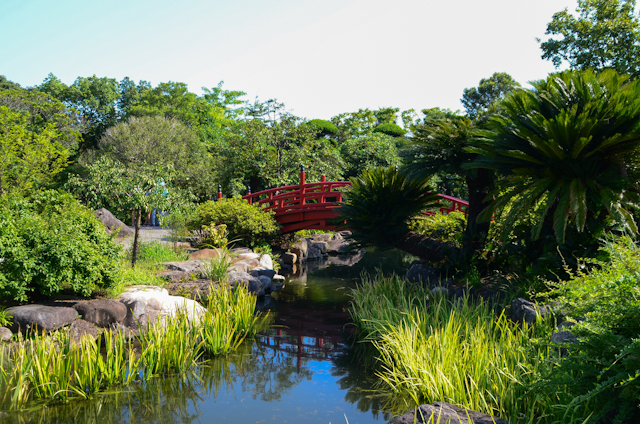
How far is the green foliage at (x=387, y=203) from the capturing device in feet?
34.8

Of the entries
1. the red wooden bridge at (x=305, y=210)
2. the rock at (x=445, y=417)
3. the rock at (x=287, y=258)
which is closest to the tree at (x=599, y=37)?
the red wooden bridge at (x=305, y=210)

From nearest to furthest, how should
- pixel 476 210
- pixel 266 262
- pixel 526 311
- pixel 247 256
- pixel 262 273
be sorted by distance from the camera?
pixel 526 311
pixel 476 210
pixel 262 273
pixel 247 256
pixel 266 262

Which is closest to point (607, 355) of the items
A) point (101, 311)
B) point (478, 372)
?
point (478, 372)

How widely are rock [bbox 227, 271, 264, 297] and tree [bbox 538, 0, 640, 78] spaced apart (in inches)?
545

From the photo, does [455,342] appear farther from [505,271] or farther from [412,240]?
[412,240]

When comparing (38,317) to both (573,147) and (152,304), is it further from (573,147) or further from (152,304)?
(573,147)

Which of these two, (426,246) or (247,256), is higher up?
(426,246)

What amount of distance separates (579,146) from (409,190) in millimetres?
4768

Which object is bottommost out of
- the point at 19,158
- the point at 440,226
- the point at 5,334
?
the point at 5,334

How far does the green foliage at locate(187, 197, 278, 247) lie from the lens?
15.3 meters

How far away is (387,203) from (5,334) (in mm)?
7682

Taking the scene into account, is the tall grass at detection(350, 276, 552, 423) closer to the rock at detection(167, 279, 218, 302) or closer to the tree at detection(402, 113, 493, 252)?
the tree at detection(402, 113, 493, 252)

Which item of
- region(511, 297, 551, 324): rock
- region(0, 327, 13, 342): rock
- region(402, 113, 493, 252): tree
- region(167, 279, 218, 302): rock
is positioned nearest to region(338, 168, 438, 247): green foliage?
region(402, 113, 493, 252): tree

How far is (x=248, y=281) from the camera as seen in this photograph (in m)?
10.8
